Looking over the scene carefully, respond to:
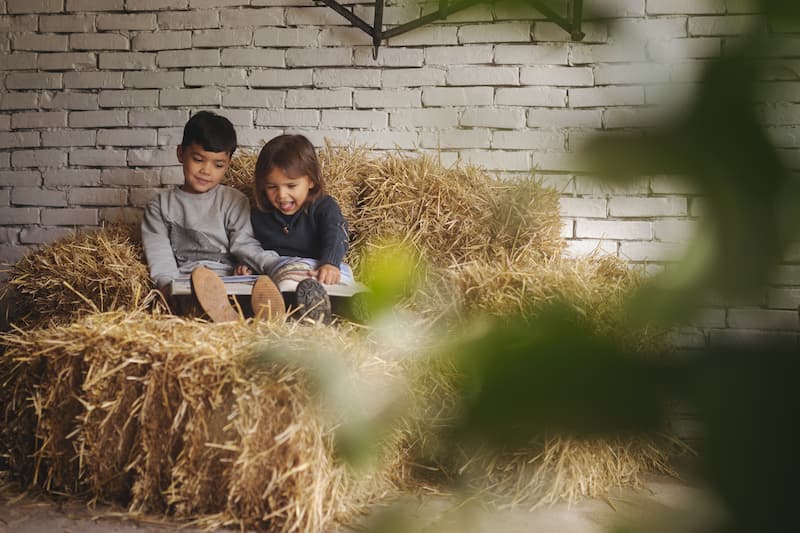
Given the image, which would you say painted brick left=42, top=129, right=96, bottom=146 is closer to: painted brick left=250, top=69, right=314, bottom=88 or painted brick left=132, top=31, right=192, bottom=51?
painted brick left=132, top=31, right=192, bottom=51

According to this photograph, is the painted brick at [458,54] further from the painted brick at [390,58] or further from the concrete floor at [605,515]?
the concrete floor at [605,515]

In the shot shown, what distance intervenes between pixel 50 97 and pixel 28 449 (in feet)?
5.70

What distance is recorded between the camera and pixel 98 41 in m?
2.67

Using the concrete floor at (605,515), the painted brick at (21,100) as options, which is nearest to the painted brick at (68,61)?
the painted brick at (21,100)

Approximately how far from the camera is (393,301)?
1.54 ft

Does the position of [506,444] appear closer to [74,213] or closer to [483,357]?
[483,357]

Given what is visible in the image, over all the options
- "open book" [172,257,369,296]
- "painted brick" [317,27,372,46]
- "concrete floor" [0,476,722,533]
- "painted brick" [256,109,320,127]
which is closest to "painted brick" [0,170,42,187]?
"painted brick" [256,109,320,127]

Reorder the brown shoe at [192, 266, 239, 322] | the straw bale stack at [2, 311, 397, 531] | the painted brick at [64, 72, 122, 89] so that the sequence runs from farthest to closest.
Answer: the painted brick at [64, 72, 122, 89]
the brown shoe at [192, 266, 239, 322]
the straw bale stack at [2, 311, 397, 531]

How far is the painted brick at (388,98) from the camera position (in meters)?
2.48

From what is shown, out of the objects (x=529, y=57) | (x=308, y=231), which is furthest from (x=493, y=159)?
(x=308, y=231)

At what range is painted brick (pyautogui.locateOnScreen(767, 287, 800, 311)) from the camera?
16 centimetres

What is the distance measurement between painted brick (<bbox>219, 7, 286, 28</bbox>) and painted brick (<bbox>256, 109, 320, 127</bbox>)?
0.34m

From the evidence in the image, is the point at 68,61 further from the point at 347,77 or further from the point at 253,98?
the point at 347,77

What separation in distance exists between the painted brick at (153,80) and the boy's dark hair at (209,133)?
522mm
